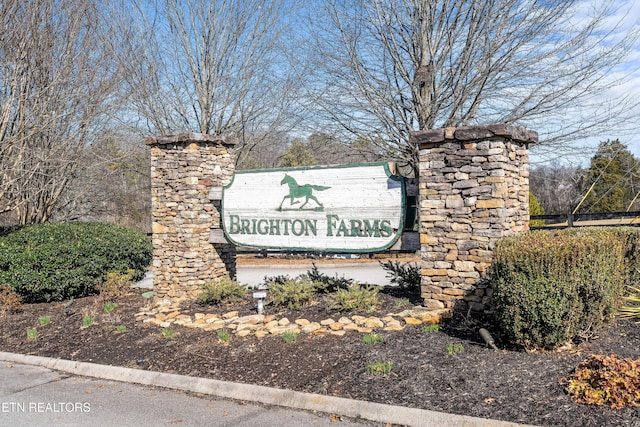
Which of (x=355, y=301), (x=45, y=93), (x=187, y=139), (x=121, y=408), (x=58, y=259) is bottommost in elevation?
(x=121, y=408)

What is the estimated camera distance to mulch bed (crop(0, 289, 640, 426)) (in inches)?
162

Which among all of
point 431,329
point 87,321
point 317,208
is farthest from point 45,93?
point 431,329

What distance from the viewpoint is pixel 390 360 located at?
16.8ft

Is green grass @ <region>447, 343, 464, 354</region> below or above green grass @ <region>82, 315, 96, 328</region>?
above

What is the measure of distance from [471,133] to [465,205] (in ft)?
2.80

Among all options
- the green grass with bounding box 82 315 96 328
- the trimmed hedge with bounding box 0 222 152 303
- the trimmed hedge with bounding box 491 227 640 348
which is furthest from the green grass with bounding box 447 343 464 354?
the trimmed hedge with bounding box 0 222 152 303

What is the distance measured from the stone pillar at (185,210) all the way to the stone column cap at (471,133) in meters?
3.66

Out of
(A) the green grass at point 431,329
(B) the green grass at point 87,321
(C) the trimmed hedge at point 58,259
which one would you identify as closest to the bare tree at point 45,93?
(C) the trimmed hedge at point 58,259

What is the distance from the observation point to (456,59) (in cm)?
922

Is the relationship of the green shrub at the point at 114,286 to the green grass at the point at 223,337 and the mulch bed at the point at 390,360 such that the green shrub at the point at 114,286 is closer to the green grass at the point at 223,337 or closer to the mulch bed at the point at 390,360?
the mulch bed at the point at 390,360

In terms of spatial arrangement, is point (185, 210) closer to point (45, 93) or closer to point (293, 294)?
point (293, 294)

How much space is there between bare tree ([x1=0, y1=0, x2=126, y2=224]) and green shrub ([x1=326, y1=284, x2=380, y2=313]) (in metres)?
6.28

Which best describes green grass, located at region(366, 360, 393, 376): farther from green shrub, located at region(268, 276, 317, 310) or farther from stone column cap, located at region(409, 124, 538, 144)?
stone column cap, located at region(409, 124, 538, 144)

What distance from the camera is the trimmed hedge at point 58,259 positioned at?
945cm
